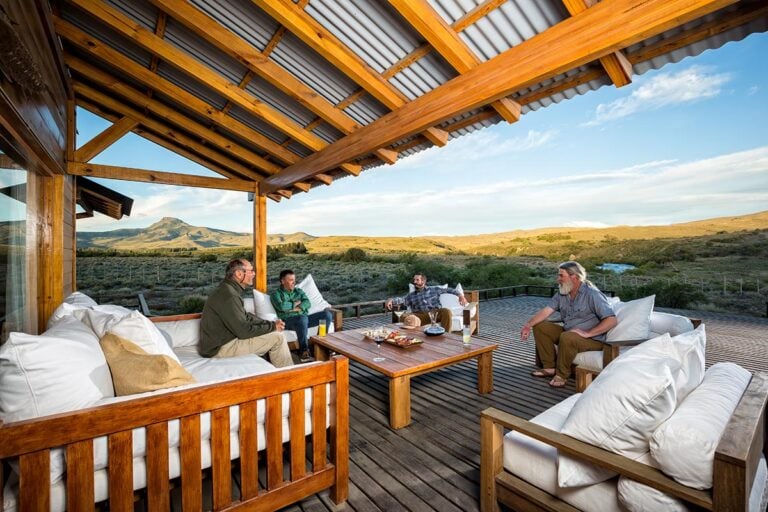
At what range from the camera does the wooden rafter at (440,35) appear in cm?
215

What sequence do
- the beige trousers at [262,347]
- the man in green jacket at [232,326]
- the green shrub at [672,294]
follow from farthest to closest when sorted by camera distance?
1. the green shrub at [672,294]
2. the beige trousers at [262,347]
3. the man in green jacket at [232,326]

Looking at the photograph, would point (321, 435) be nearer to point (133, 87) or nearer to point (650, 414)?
point (650, 414)

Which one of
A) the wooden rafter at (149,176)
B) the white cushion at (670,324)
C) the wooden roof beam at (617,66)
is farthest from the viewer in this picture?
the wooden rafter at (149,176)

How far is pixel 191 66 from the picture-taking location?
3246 millimetres

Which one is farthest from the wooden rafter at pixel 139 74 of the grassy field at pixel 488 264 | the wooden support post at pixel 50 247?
the grassy field at pixel 488 264

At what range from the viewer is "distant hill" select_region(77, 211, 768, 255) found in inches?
407

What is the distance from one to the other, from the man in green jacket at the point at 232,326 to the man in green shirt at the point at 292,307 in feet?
3.63

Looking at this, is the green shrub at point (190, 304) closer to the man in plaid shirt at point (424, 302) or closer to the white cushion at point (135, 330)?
Result: the man in plaid shirt at point (424, 302)

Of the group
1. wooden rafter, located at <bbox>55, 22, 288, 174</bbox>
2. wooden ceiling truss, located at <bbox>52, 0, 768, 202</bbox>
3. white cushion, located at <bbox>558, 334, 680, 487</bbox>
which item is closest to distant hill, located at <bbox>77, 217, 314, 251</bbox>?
wooden ceiling truss, located at <bbox>52, 0, 768, 202</bbox>

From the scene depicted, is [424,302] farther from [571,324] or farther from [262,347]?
[262,347]

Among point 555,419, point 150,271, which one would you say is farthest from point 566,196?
point 150,271

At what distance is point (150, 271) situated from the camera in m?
11.1

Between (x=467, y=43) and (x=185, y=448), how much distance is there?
9.49 ft

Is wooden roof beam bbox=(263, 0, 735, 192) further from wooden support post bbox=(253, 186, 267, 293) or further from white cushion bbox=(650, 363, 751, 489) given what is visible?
wooden support post bbox=(253, 186, 267, 293)
